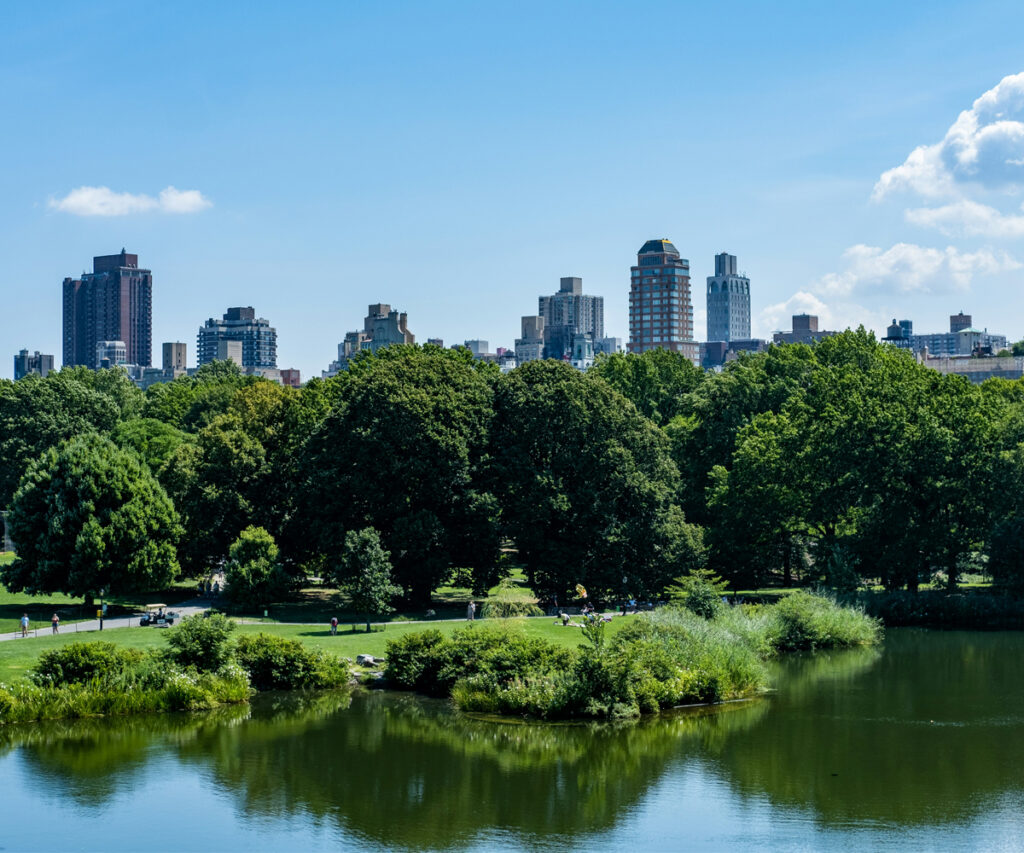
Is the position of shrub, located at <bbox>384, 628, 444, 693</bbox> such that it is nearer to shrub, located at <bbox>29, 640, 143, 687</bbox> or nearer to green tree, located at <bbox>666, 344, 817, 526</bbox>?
shrub, located at <bbox>29, 640, 143, 687</bbox>

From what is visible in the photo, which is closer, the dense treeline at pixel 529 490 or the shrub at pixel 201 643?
the shrub at pixel 201 643

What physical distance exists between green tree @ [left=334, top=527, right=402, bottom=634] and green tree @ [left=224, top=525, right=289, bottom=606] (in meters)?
3.54

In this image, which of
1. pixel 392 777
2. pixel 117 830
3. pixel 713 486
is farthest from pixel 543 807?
pixel 713 486

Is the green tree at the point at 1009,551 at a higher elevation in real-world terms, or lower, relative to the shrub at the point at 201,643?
higher

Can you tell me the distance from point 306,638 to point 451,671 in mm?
9869

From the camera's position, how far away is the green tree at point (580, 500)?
61.5m

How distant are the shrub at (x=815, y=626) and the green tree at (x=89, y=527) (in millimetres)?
27567

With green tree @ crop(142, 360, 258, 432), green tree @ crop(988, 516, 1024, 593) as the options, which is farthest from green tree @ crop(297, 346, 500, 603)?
green tree @ crop(142, 360, 258, 432)

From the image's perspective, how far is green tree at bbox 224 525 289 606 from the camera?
57.6m

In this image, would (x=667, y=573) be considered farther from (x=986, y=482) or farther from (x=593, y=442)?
(x=986, y=482)

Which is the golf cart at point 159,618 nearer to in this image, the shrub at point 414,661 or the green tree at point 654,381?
the shrub at point 414,661

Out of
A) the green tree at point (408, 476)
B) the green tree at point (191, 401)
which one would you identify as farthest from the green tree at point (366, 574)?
the green tree at point (191, 401)

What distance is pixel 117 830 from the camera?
27625 millimetres

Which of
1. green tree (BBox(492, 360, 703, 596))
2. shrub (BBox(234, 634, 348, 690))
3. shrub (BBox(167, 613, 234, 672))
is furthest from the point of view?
green tree (BBox(492, 360, 703, 596))
